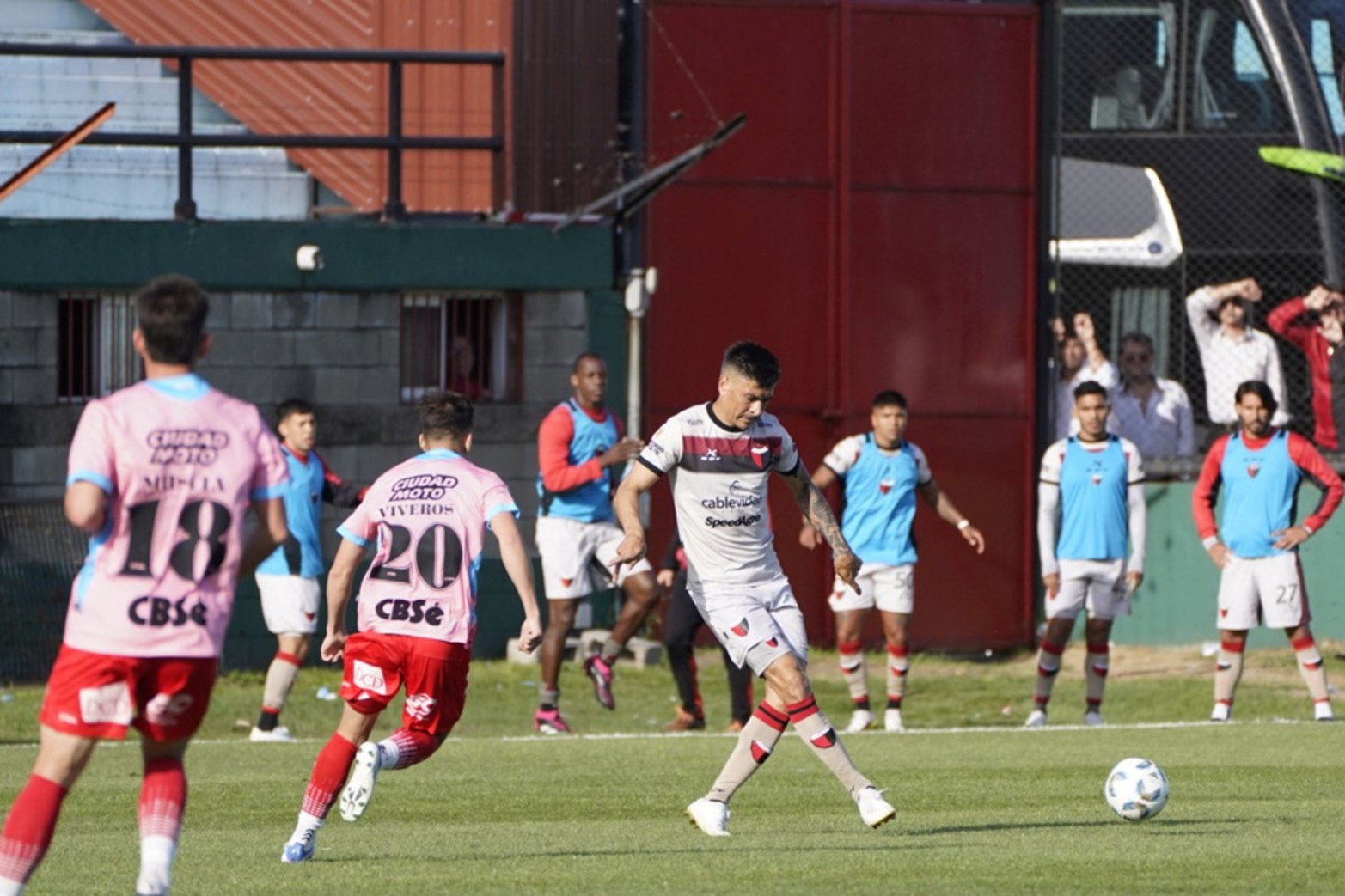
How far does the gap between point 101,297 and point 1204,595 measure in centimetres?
924

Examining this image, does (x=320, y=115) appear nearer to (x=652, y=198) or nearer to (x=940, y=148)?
(x=652, y=198)

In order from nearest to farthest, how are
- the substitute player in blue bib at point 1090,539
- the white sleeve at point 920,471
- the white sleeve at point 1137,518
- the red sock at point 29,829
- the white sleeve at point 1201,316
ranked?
the red sock at point 29,829 < the white sleeve at point 1137,518 < the substitute player in blue bib at point 1090,539 < the white sleeve at point 920,471 < the white sleeve at point 1201,316

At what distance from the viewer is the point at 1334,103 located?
20.0 meters

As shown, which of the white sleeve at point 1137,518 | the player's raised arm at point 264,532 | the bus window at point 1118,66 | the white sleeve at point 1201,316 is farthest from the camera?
the bus window at point 1118,66

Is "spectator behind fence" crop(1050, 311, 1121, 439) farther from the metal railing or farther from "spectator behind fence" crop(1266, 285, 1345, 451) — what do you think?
the metal railing

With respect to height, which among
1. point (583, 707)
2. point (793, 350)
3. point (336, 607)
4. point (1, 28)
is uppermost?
point (1, 28)

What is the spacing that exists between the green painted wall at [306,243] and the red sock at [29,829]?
1150 cm

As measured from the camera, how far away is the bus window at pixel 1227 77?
20.0 m

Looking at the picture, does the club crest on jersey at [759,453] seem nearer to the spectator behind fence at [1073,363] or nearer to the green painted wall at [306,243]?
the green painted wall at [306,243]

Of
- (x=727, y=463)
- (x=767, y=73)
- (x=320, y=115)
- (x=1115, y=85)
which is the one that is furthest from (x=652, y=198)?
(x=727, y=463)

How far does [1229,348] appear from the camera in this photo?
63.6 feet

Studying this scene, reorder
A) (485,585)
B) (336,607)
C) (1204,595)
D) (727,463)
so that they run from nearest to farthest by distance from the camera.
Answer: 1. (336,607)
2. (727,463)
3. (485,585)
4. (1204,595)

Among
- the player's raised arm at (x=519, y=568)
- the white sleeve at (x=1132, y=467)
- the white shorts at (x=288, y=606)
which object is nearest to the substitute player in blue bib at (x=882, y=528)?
the white sleeve at (x=1132, y=467)

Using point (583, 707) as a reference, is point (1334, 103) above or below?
above
